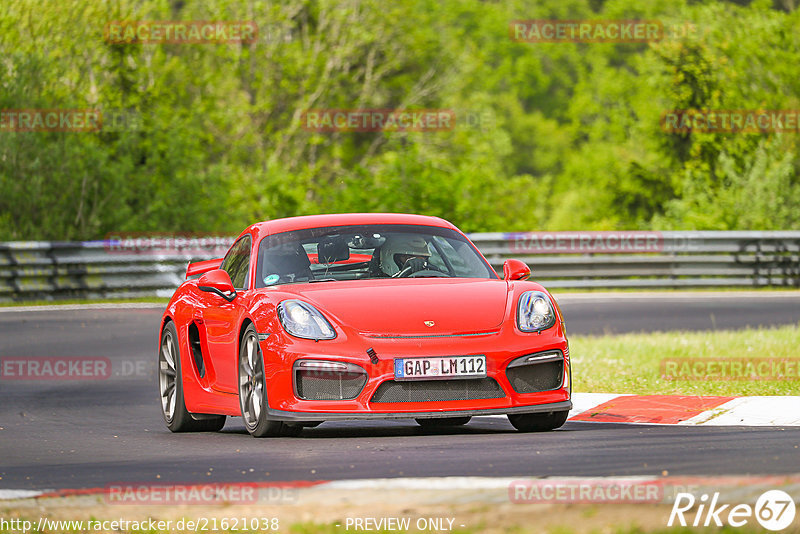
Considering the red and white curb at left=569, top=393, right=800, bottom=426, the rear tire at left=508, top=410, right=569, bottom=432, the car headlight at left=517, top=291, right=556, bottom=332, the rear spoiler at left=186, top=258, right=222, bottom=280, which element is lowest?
the red and white curb at left=569, top=393, right=800, bottom=426

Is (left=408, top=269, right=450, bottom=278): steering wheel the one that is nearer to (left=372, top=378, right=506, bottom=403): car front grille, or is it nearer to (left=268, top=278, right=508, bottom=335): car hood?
(left=268, top=278, right=508, bottom=335): car hood

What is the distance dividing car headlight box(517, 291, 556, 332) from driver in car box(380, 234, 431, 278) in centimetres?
93

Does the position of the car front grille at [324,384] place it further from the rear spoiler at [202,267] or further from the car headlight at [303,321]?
the rear spoiler at [202,267]

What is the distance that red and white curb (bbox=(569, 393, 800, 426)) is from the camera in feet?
31.9

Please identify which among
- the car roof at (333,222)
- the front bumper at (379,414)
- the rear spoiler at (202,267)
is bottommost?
the front bumper at (379,414)

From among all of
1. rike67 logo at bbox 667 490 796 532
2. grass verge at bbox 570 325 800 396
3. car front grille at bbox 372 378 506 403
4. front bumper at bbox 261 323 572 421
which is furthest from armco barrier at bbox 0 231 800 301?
rike67 logo at bbox 667 490 796 532

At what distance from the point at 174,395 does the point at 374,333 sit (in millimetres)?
2546

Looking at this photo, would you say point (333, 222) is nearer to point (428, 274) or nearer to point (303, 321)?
point (428, 274)

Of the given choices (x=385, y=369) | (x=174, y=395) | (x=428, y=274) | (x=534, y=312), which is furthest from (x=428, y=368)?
(x=174, y=395)

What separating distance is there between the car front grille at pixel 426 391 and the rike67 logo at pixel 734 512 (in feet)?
10.5

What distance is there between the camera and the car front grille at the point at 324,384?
27.4 ft

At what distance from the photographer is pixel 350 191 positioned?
100ft

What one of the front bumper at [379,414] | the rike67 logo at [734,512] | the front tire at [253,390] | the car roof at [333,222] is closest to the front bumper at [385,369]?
the front bumper at [379,414]

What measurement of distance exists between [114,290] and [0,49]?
627 centimetres
